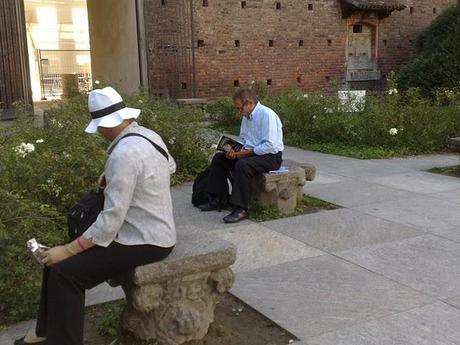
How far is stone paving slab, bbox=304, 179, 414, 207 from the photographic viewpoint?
679 centimetres

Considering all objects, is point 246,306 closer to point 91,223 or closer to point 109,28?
point 91,223

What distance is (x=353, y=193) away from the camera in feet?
23.5

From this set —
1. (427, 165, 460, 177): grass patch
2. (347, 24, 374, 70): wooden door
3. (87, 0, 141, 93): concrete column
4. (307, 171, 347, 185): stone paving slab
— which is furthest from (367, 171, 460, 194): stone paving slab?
(347, 24, 374, 70): wooden door

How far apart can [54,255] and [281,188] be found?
137 inches

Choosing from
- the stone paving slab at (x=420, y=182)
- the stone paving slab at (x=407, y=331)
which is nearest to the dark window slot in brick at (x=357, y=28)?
the stone paving slab at (x=420, y=182)

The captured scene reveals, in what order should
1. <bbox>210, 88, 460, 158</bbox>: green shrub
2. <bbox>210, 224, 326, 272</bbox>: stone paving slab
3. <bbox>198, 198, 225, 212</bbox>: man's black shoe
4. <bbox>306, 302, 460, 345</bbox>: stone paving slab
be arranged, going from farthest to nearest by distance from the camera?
<bbox>210, 88, 460, 158</bbox>: green shrub → <bbox>198, 198, 225, 212</bbox>: man's black shoe → <bbox>210, 224, 326, 272</bbox>: stone paving slab → <bbox>306, 302, 460, 345</bbox>: stone paving slab

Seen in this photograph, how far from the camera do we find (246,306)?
3.89 meters

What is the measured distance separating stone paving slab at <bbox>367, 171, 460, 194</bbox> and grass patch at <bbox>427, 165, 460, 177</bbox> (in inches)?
8.3

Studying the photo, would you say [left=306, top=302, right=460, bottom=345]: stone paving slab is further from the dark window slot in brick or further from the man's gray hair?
the dark window slot in brick

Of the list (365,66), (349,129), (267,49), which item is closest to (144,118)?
(349,129)

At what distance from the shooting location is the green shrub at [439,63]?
52.6 ft

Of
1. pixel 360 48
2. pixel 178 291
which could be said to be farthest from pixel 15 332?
pixel 360 48

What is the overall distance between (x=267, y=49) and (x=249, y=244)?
13154 mm

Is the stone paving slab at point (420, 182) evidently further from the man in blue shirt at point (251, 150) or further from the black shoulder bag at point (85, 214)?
the black shoulder bag at point (85, 214)
